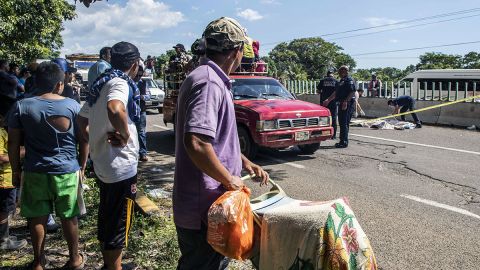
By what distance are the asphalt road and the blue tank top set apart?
3.00 metres

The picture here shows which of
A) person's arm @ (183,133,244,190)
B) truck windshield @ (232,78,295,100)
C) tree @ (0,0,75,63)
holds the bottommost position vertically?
person's arm @ (183,133,244,190)

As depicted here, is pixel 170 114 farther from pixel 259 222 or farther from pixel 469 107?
pixel 469 107

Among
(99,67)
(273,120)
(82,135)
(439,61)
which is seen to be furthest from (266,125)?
(439,61)

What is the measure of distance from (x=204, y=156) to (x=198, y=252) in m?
0.55

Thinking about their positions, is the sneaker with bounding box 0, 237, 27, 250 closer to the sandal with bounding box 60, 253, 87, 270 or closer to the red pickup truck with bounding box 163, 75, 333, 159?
the sandal with bounding box 60, 253, 87, 270

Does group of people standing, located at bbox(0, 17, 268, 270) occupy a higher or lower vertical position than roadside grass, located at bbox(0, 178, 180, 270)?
higher

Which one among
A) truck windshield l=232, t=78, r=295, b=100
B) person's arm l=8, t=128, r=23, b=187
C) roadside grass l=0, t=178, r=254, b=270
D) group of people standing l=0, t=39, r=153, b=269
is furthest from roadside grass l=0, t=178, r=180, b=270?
truck windshield l=232, t=78, r=295, b=100

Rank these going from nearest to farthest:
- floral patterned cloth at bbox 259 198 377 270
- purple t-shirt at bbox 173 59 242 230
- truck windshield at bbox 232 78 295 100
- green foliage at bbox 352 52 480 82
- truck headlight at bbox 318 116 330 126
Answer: floral patterned cloth at bbox 259 198 377 270
purple t-shirt at bbox 173 59 242 230
truck headlight at bbox 318 116 330 126
truck windshield at bbox 232 78 295 100
green foliage at bbox 352 52 480 82

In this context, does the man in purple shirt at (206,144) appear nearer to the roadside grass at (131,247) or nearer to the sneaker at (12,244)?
the roadside grass at (131,247)

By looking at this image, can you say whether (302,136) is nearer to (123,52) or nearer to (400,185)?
(400,185)

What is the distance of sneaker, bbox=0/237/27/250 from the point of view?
13.2 ft

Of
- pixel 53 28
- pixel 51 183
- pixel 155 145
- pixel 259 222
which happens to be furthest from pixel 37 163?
pixel 53 28

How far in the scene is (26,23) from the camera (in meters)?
18.4

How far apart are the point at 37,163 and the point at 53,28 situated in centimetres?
2291
